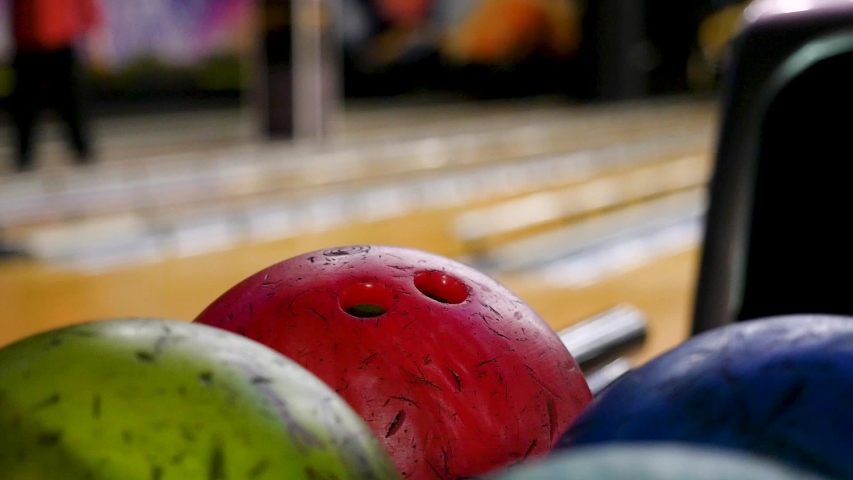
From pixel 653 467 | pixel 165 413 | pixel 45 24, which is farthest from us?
pixel 45 24

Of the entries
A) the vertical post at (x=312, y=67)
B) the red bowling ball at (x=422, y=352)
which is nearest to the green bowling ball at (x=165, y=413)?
the red bowling ball at (x=422, y=352)

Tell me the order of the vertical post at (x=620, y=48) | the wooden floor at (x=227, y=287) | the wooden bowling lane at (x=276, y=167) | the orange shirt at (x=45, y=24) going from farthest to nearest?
1. the vertical post at (x=620, y=48)
2. the orange shirt at (x=45, y=24)
3. the wooden bowling lane at (x=276, y=167)
4. the wooden floor at (x=227, y=287)

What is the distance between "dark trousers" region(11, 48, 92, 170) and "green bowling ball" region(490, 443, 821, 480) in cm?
472

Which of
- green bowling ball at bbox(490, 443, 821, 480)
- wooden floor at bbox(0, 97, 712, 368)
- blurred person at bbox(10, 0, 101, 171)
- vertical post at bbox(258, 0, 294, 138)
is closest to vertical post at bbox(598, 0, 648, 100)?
vertical post at bbox(258, 0, 294, 138)

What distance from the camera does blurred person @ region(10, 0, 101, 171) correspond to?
4.64 m

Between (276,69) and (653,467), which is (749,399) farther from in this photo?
(276,69)

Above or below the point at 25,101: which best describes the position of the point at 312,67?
above

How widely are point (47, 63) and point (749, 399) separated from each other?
4.75 m

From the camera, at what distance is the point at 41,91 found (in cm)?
484

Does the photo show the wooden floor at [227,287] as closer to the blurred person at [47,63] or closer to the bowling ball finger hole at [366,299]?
the bowling ball finger hole at [366,299]

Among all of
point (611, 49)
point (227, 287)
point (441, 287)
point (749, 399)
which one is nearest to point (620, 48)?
point (611, 49)

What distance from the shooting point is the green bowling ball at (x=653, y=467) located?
13.2 inches

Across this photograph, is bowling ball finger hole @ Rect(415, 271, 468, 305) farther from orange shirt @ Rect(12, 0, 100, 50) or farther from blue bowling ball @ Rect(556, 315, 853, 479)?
orange shirt @ Rect(12, 0, 100, 50)

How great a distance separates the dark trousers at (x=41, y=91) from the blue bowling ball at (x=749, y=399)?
15.1 ft
